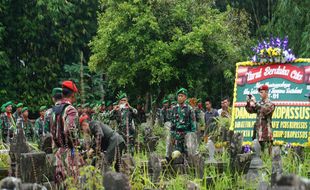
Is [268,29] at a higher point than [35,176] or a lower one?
higher

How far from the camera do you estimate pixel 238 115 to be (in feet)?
48.2

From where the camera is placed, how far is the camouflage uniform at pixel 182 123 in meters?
12.2

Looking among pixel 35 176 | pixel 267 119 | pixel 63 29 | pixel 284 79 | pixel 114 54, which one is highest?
pixel 63 29

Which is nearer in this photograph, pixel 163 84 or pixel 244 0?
pixel 163 84

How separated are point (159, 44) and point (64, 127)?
48.5 ft

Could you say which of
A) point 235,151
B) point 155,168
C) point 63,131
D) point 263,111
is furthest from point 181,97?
point 155,168

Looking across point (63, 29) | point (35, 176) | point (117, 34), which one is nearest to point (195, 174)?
point (35, 176)

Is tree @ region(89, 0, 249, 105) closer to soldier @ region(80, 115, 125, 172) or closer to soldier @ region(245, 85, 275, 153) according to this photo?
soldier @ region(245, 85, 275, 153)

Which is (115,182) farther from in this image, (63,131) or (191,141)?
(191,141)

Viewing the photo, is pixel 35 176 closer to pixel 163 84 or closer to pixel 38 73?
pixel 163 84

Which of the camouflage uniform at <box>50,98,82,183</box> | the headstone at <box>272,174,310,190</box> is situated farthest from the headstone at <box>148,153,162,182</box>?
the headstone at <box>272,174,310,190</box>

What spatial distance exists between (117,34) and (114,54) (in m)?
0.91

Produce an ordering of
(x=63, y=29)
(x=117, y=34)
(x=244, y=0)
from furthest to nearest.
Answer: (x=244, y=0), (x=63, y=29), (x=117, y=34)

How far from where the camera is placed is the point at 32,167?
7551mm
